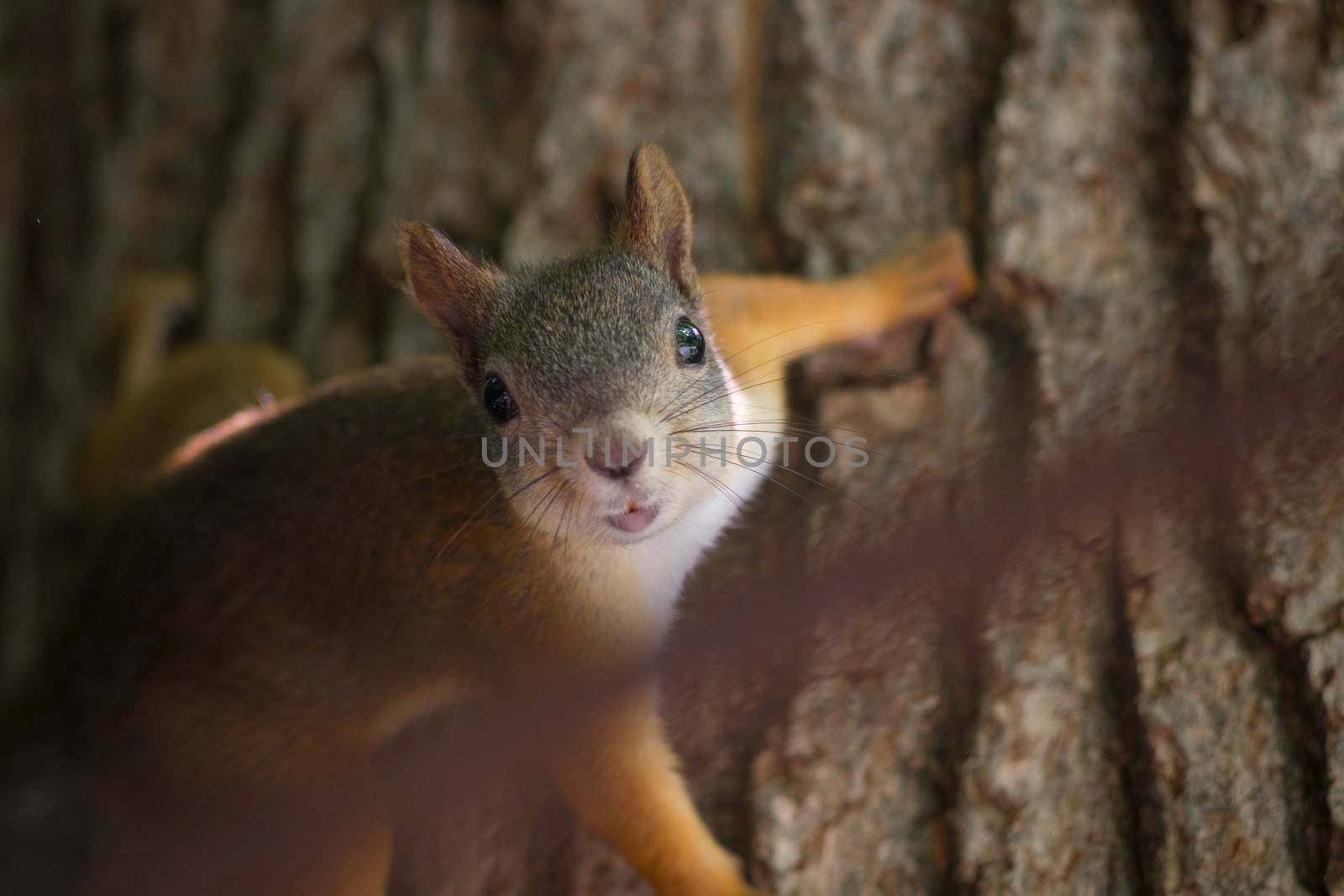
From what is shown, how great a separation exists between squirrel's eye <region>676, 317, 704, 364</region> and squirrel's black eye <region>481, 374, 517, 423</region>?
35 centimetres

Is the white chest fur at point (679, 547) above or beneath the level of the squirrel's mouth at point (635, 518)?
above

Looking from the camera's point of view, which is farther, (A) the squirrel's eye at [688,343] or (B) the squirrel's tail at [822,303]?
(B) the squirrel's tail at [822,303]

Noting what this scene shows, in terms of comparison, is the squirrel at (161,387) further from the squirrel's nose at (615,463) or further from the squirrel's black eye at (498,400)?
the squirrel's nose at (615,463)

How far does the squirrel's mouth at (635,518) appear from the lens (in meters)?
1.98

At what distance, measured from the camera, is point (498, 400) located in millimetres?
2145

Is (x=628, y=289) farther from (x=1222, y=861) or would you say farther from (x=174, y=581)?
(x=1222, y=861)

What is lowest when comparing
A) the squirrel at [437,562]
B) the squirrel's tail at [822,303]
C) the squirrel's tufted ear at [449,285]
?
the squirrel at [437,562]

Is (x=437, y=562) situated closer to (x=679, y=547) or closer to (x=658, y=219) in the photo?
(x=679, y=547)

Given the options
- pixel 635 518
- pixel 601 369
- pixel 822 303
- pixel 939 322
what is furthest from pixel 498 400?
pixel 939 322

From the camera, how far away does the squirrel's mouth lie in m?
1.98

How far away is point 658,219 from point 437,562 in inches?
34.3

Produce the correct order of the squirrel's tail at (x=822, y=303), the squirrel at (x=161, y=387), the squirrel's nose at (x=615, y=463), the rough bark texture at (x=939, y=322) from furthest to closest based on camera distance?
the squirrel at (x=161, y=387) < the squirrel's tail at (x=822, y=303) < the squirrel's nose at (x=615, y=463) < the rough bark texture at (x=939, y=322)

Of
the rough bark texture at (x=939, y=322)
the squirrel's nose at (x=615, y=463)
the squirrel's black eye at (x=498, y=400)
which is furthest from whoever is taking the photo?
the squirrel's black eye at (x=498, y=400)

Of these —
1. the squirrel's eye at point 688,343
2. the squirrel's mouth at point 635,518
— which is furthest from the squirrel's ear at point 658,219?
the squirrel's mouth at point 635,518
